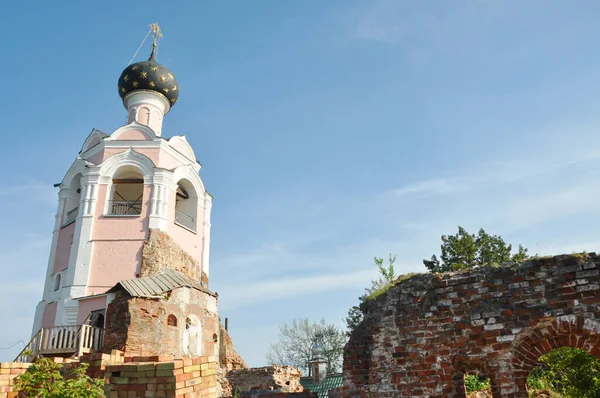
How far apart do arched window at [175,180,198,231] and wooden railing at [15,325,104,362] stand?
511cm

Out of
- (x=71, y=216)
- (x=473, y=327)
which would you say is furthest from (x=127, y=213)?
(x=473, y=327)

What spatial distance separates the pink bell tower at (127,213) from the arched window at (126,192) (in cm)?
3

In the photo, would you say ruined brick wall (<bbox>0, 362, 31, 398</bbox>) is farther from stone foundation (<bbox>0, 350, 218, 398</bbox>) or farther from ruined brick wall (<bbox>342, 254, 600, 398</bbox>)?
ruined brick wall (<bbox>342, 254, 600, 398</bbox>)

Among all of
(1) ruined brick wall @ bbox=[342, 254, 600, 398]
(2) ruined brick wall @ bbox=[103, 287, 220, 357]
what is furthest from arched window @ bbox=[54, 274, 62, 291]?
(1) ruined brick wall @ bbox=[342, 254, 600, 398]

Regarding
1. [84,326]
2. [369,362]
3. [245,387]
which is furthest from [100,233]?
[369,362]

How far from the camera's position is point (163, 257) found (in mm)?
14945

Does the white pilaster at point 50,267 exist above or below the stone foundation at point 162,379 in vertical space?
above

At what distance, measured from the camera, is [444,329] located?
603 cm

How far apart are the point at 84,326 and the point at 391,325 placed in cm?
915

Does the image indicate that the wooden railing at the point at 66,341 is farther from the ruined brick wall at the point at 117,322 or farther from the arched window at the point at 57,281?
the arched window at the point at 57,281

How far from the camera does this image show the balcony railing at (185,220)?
16688 millimetres

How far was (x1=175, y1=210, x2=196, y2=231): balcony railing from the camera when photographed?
16688mm

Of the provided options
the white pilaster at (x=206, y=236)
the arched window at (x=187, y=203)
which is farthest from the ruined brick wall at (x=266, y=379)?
the arched window at (x=187, y=203)

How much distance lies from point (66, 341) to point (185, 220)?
576 cm
